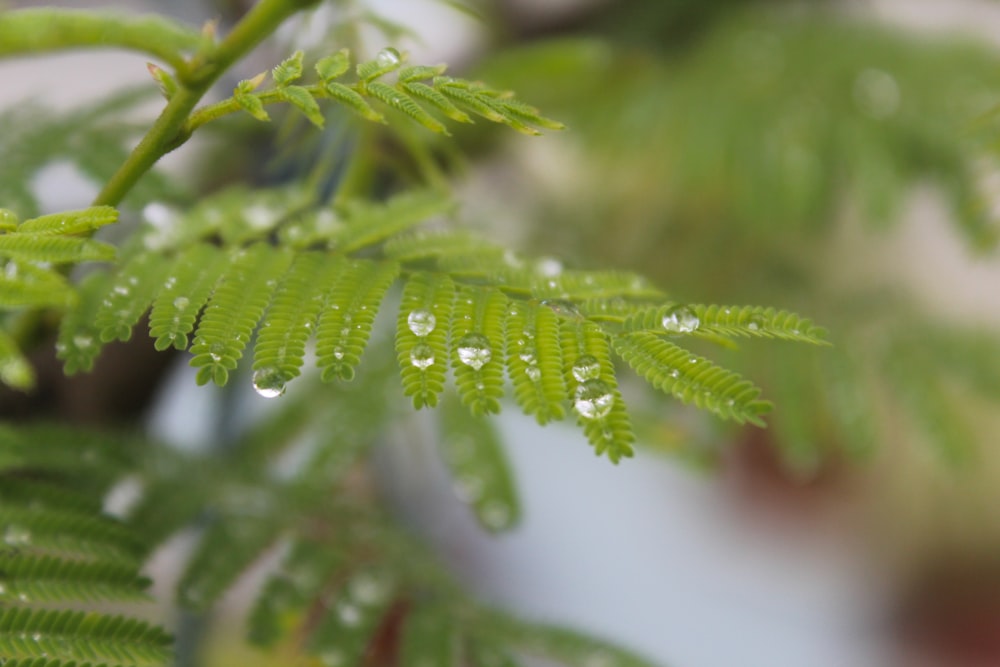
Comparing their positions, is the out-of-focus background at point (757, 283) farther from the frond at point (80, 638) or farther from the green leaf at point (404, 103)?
the frond at point (80, 638)

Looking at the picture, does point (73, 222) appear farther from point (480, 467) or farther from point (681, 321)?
point (480, 467)

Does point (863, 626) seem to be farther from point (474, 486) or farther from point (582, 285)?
point (582, 285)

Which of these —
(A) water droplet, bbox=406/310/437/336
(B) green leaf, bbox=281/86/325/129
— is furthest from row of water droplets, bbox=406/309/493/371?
(B) green leaf, bbox=281/86/325/129

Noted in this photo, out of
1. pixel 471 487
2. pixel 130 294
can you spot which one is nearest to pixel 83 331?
pixel 130 294

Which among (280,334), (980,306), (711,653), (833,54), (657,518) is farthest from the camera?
(657,518)

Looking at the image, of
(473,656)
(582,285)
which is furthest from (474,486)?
(582,285)

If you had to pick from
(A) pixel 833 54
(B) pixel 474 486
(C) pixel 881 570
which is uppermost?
(A) pixel 833 54

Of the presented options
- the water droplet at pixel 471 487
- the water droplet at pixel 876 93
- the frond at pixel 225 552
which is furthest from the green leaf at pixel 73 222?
the water droplet at pixel 876 93

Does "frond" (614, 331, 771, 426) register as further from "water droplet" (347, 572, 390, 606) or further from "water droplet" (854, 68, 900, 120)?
"water droplet" (854, 68, 900, 120)
